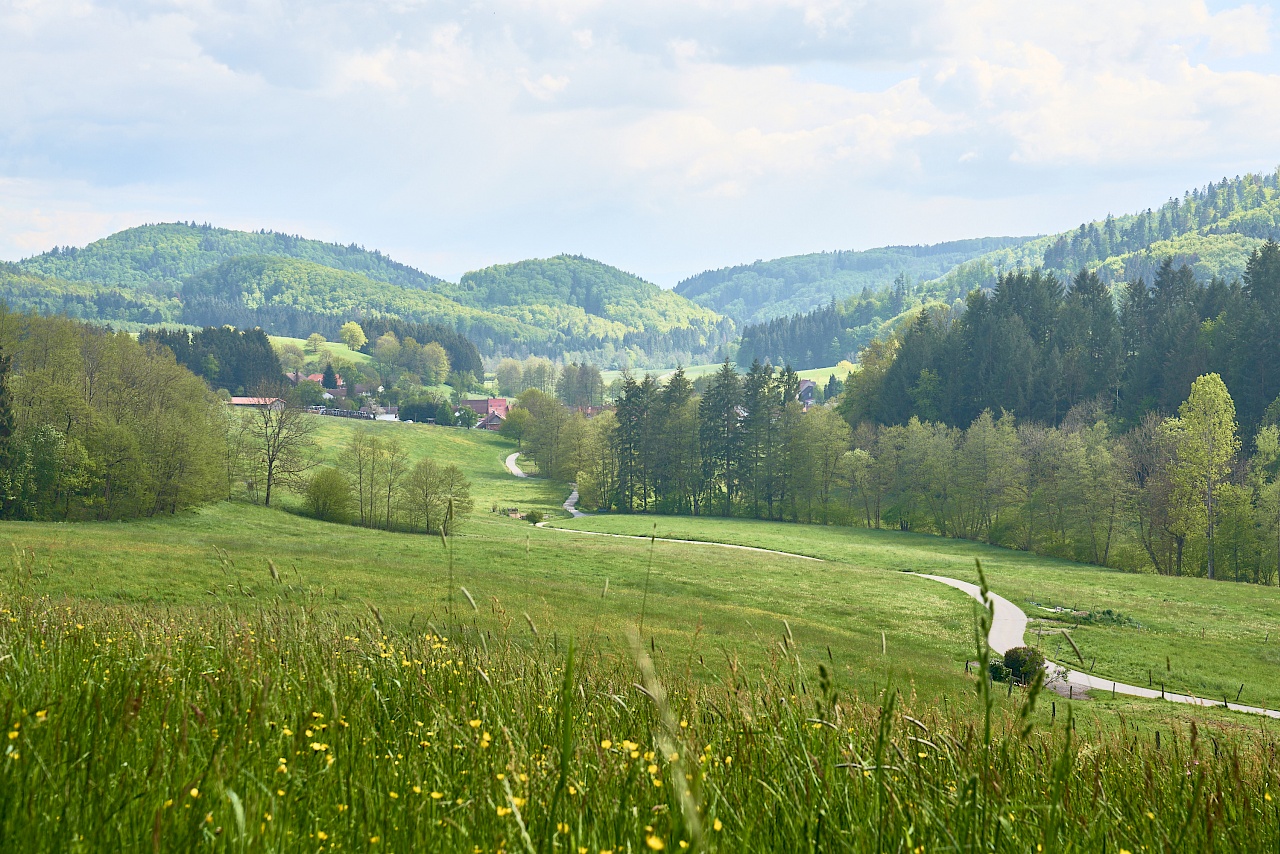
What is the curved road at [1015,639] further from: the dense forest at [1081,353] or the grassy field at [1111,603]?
the dense forest at [1081,353]

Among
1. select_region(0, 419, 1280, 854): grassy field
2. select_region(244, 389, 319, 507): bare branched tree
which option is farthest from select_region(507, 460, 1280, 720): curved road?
select_region(244, 389, 319, 507): bare branched tree

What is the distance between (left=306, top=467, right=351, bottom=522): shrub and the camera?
66.4m

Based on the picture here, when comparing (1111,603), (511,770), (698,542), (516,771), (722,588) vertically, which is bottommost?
(698,542)

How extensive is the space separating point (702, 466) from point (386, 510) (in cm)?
4266

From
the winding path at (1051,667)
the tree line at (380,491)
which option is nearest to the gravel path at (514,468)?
the tree line at (380,491)

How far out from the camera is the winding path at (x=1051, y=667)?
24.8 m

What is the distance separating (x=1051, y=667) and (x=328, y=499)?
53895mm

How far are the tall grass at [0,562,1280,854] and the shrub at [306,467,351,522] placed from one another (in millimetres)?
64309

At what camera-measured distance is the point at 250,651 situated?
204 inches

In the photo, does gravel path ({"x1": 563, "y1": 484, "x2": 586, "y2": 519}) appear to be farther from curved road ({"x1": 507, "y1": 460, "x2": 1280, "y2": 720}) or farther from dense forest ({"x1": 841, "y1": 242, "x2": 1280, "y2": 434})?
dense forest ({"x1": 841, "y1": 242, "x2": 1280, "y2": 434})

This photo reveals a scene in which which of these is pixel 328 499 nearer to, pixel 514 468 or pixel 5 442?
pixel 5 442

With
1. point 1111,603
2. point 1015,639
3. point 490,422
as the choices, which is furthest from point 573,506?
point 1015,639

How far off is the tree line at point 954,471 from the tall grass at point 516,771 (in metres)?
68.7

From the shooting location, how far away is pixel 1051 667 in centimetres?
3017
